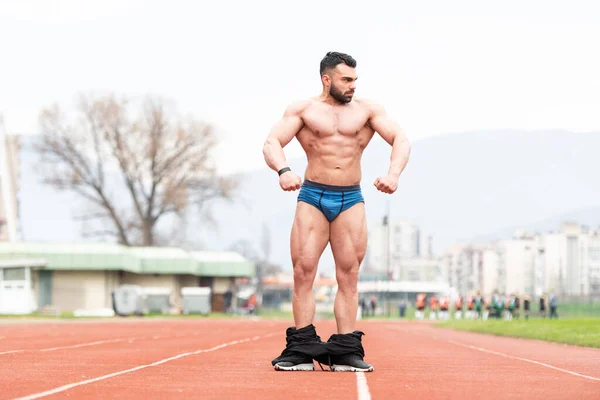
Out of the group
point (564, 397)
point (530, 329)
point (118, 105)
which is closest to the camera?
point (564, 397)

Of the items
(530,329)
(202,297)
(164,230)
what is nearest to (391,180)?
(530,329)

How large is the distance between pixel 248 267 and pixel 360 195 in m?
85.3

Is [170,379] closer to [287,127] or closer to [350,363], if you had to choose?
[350,363]

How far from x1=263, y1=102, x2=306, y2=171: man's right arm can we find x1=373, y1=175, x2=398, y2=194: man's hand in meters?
0.92

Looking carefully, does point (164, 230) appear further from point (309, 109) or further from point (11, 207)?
point (309, 109)

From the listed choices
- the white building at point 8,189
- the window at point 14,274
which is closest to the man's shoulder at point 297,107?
the window at point 14,274

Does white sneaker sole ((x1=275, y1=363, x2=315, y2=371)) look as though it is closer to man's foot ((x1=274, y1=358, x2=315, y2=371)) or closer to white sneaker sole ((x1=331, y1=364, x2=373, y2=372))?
man's foot ((x1=274, y1=358, x2=315, y2=371))

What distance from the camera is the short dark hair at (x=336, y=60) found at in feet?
40.3

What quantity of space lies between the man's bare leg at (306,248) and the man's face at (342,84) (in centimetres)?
105

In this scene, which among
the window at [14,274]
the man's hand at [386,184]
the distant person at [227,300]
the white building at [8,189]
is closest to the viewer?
the man's hand at [386,184]

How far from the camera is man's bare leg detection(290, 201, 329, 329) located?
12078 millimetres

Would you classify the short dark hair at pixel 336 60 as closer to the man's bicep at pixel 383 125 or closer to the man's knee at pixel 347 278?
the man's bicep at pixel 383 125

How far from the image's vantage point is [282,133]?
12297 mm

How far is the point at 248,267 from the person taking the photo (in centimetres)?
9719
